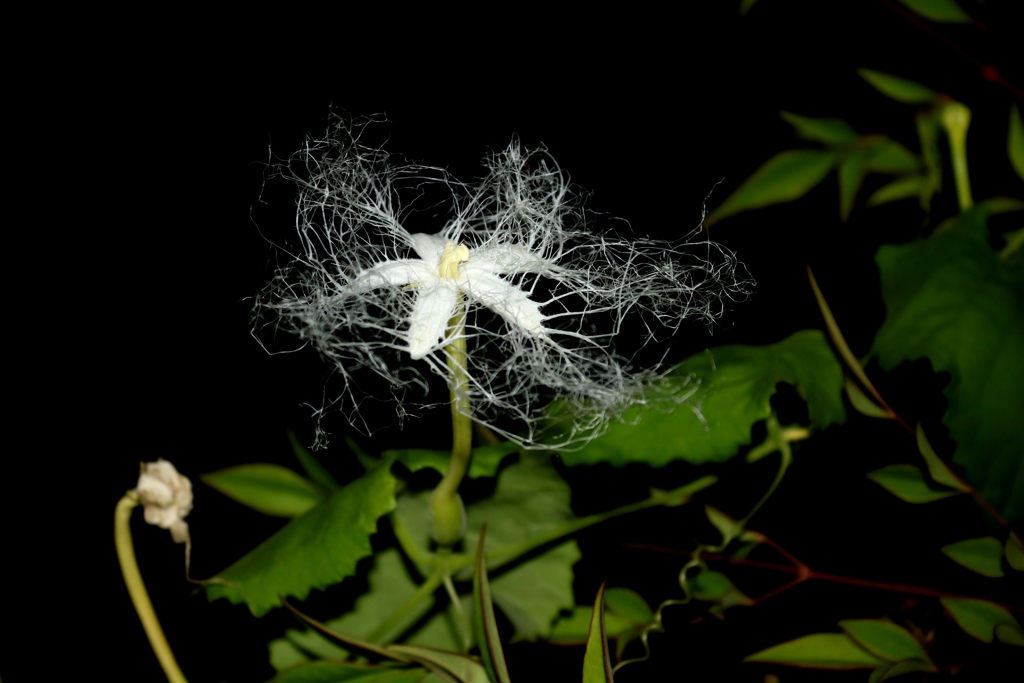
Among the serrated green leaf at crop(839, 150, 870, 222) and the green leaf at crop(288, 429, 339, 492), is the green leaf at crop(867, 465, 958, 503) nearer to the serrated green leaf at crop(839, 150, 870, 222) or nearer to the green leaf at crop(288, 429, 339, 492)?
the serrated green leaf at crop(839, 150, 870, 222)

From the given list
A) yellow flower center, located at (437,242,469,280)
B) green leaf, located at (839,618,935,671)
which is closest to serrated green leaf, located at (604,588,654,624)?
green leaf, located at (839,618,935,671)

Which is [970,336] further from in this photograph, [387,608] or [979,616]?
[387,608]

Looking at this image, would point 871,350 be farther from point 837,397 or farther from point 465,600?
point 465,600

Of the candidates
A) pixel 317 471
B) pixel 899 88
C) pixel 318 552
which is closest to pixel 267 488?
pixel 317 471

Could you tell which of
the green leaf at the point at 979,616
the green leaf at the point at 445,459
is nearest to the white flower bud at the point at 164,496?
the green leaf at the point at 445,459

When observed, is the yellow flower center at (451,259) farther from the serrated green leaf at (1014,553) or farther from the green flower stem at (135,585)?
the serrated green leaf at (1014,553)
